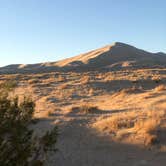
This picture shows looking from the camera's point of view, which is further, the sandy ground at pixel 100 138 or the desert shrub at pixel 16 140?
the sandy ground at pixel 100 138

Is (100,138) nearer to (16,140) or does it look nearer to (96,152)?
(96,152)

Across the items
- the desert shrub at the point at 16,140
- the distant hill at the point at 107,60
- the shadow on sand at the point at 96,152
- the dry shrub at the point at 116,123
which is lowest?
the shadow on sand at the point at 96,152

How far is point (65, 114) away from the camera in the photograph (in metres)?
17.0

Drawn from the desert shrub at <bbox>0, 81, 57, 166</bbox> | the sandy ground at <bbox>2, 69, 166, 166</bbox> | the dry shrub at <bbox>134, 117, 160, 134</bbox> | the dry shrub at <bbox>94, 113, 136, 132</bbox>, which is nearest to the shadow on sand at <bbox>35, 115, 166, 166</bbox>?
the sandy ground at <bbox>2, 69, 166, 166</bbox>

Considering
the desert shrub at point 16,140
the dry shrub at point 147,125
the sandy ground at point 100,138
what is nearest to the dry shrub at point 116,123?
the sandy ground at point 100,138

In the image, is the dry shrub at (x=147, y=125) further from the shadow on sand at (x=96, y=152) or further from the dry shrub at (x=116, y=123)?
the shadow on sand at (x=96, y=152)

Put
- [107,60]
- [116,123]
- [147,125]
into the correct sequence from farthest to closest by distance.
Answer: [107,60] → [116,123] → [147,125]

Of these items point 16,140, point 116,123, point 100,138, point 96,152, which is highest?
point 16,140

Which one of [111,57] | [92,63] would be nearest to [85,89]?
[92,63]

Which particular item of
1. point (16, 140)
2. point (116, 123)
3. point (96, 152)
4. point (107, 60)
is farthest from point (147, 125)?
point (107, 60)

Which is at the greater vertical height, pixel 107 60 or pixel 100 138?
pixel 107 60

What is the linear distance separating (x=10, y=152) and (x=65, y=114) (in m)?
9.65

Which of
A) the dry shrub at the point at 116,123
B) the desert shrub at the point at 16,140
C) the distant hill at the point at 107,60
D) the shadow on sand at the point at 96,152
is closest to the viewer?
the desert shrub at the point at 16,140

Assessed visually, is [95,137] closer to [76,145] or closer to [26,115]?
[76,145]
